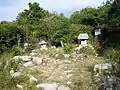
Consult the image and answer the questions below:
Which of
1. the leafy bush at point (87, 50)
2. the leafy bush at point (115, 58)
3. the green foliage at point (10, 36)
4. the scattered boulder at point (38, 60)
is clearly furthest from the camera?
the green foliage at point (10, 36)

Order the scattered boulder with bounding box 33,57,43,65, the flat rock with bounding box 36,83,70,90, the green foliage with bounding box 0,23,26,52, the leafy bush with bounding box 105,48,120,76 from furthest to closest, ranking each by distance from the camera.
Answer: the green foliage with bounding box 0,23,26,52 → the scattered boulder with bounding box 33,57,43,65 → the leafy bush with bounding box 105,48,120,76 → the flat rock with bounding box 36,83,70,90

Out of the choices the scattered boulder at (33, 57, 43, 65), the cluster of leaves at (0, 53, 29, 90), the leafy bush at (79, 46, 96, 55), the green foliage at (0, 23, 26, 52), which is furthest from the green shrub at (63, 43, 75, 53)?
the cluster of leaves at (0, 53, 29, 90)

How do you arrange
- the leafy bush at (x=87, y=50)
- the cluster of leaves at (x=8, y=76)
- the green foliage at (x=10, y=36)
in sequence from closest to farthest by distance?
the cluster of leaves at (x=8, y=76), the leafy bush at (x=87, y=50), the green foliage at (x=10, y=36)

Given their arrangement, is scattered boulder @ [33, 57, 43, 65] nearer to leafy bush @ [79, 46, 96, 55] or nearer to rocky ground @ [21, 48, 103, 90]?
rocky ground @ [21, 48, 103, 90]

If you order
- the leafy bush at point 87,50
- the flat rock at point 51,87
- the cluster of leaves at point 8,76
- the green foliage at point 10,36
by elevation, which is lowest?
the flat rock at point 51,87

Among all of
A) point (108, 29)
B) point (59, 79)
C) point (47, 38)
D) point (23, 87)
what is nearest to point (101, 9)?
point (108, 29)

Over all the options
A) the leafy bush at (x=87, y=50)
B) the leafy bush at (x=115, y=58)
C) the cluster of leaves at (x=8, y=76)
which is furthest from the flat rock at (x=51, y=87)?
the leafy bush at (x=87, y=50)

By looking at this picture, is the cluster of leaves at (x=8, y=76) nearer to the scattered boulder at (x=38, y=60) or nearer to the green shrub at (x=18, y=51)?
the scattered boulder at (x=38, y=60)

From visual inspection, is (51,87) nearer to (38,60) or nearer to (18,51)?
(38,60)

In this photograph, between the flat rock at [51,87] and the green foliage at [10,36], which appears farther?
the green foliage at [10,36]

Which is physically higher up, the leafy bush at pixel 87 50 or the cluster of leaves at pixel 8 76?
the leafy bush at pixel 87 50

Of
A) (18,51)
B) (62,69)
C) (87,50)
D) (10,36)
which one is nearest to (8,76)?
(62,69)

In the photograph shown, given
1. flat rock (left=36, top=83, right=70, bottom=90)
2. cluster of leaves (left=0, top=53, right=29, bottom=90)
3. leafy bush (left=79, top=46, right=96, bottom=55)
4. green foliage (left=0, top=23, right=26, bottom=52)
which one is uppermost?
green foliage (left=0, top=23, right=26, bottom=52)

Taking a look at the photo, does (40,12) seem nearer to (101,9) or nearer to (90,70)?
(101,9)
